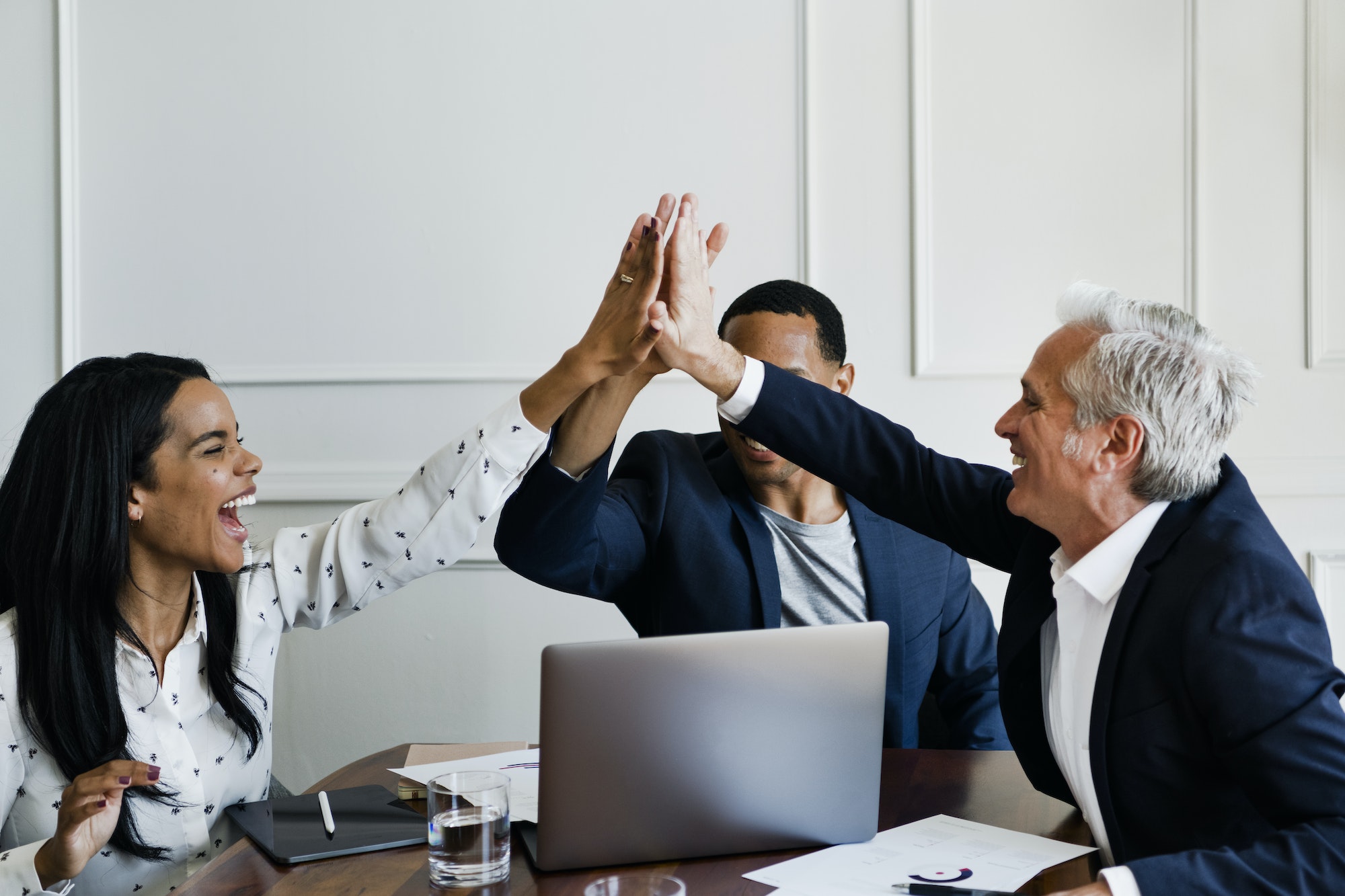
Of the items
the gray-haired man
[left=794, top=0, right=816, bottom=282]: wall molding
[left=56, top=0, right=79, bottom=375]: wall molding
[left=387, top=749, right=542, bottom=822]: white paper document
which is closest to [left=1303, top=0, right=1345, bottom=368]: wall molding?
[left=794, top=0, right=816, bottom=282]: wall molding

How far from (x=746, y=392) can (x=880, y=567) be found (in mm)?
445

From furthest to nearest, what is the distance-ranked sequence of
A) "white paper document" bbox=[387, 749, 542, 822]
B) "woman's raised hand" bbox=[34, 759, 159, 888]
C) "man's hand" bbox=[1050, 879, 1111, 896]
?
"white paper document" bbox=[387, 749, 542, 822] < "woman's raised hand" bbox=[34, 759, 159, 888] < "man's hand" bbox=[1050, 879, 1111, 896]

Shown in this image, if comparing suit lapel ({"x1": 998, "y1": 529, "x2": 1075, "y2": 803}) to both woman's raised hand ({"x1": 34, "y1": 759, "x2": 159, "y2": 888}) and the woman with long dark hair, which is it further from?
woman's raised hand ({"x1": 34, "y1": 759, "x2": 159, "y2": 888})

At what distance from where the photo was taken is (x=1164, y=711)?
1.12 meters

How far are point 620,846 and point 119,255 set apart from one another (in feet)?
7.01

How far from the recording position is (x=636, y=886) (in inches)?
41.2

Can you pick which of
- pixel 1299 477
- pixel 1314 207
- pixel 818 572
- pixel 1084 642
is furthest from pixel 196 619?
pixel 1314 207

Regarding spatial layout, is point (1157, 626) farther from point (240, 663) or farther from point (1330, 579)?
point (1330, 579)

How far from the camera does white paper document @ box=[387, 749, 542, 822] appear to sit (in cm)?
128

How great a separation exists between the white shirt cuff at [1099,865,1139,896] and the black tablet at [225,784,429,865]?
0.70m

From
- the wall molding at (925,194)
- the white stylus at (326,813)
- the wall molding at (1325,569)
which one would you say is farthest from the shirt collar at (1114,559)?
the wall molding at (1325,569)

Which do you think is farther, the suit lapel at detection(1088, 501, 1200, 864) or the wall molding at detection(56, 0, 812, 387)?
the wall molding at detection(56, 0, 812, 387)

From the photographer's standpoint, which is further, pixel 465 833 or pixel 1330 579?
pixel 1330 579

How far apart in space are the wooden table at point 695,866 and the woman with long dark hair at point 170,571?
25 centimetres
